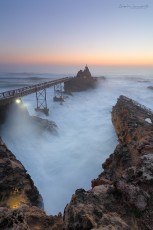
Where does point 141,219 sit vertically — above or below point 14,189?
above

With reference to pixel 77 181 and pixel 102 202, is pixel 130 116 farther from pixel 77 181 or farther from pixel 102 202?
pixel 102 202

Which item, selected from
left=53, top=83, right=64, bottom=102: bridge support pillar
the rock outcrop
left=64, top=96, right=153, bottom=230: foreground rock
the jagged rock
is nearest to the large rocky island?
left=64, top=96, right=153, bottom=230: foreground rock

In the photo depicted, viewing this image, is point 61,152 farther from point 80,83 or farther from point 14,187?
point 80,83

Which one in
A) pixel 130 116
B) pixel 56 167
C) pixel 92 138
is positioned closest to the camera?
pixel 56 167

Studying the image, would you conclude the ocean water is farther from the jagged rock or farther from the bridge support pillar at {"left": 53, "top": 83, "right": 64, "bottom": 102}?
the bridge support pillar at {"left": 53, "top": 83, "right": 64, "bottom": 102}

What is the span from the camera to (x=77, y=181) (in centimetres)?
2555

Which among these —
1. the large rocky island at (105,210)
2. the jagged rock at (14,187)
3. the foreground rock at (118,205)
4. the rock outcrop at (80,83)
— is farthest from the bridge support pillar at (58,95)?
the foreground rock at (118,205)

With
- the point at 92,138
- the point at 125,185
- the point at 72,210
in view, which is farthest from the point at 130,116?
the point at 72,210

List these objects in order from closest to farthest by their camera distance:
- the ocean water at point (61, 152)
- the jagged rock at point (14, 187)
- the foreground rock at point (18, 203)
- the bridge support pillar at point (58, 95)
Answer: the foreground rock at point (18, 203) < the jagged rock at point (14, 187) < the ocean water at point (61, 152) < the bridge support pillar at point (58, 95)

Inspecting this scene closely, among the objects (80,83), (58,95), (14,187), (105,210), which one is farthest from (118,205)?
(80,83)

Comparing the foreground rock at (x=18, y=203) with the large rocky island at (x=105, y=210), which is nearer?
the large rocky island at (x=105, y=210)

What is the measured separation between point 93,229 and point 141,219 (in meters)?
2.51

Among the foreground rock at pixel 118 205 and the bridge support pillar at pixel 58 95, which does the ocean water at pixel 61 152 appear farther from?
the bridge support pillar at pixel 58 95

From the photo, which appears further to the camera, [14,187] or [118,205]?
[14,187]
